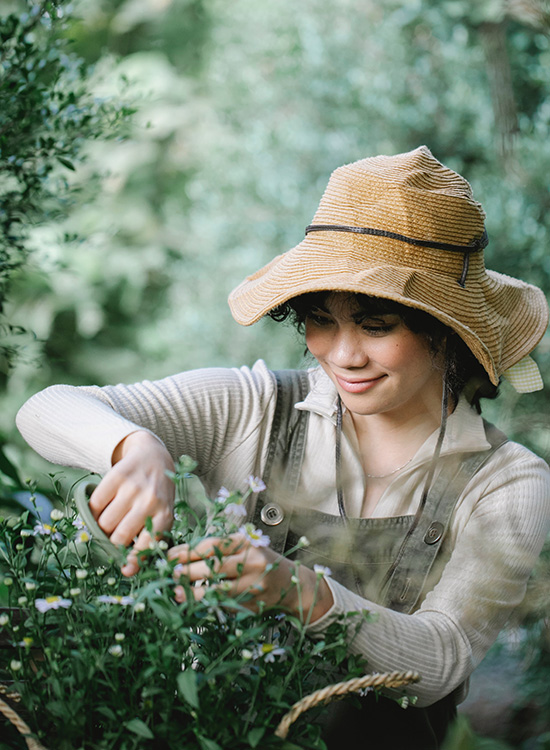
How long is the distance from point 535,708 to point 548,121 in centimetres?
209

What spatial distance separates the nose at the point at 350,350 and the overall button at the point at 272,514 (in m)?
0.30

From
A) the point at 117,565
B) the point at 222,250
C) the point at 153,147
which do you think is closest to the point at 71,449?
the point at 117,565

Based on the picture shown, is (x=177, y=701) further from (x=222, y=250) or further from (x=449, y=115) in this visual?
(x=222, y=250)

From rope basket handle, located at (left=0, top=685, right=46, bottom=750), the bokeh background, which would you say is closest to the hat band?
the bokeh background

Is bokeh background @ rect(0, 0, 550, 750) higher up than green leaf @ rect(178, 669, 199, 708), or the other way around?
green leaf @ rect(178, 669, 199, 708)

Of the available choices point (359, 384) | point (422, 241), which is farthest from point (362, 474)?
point (422, 241)

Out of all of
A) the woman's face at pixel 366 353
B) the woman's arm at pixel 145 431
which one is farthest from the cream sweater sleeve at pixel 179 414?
the woman's face at pixel 366 353

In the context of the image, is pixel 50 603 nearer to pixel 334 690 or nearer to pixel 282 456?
pixel 334 690

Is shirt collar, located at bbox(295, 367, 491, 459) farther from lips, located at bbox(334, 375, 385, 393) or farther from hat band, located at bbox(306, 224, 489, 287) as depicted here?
hat band, located at bbox(306, 224, 489, 287)

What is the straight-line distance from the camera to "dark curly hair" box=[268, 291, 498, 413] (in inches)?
50.4

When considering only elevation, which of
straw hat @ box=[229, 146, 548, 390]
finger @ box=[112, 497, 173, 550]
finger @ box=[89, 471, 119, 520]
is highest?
straw hat @ box=[229, 146, 548, 390]

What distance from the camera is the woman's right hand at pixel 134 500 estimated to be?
0.96 m

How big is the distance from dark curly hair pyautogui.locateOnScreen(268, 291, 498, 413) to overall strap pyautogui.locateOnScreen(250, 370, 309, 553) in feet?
0.41

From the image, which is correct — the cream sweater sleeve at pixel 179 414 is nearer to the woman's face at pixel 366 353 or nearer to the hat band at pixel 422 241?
A: the woman's face at pixel 366 353
